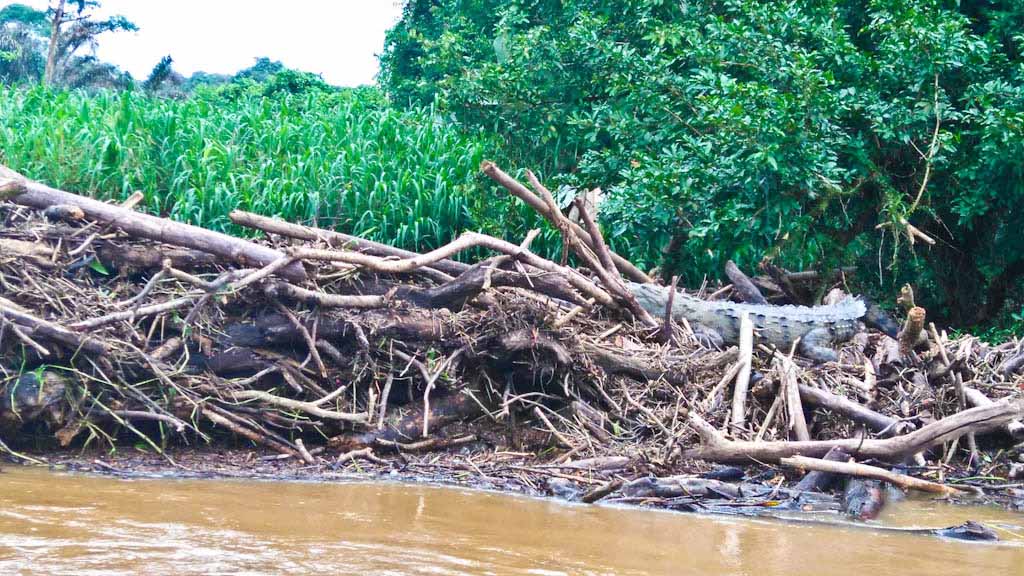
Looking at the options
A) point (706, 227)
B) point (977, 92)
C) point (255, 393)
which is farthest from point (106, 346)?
point (977, 92)

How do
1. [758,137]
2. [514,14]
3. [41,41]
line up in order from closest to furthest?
1. [758,137]
2. [514,14]
3. [41,41]

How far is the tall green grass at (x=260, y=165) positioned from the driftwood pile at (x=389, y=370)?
6.58 feet

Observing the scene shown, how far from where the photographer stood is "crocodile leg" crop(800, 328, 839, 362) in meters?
6.46

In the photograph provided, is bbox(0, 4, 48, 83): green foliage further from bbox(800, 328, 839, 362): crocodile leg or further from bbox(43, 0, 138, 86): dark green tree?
bbox(800, 328, 839, 362): crocodile leg

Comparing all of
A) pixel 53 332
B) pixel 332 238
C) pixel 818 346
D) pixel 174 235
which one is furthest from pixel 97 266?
pixel 818 346

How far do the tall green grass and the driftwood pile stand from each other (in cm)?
201

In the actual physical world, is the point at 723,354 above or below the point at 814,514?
above

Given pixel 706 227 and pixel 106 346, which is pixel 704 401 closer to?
pixel 706 227

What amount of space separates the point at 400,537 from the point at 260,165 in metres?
5.91

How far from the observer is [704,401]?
5.38 metres

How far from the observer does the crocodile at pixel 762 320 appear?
663 centimetres

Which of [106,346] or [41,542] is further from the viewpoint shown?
[106,346]

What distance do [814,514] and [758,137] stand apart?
4344mm

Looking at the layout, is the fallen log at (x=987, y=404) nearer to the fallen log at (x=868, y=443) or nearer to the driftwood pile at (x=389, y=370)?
the driftwood pile at (x=389, y=370)
